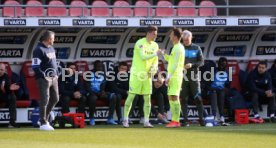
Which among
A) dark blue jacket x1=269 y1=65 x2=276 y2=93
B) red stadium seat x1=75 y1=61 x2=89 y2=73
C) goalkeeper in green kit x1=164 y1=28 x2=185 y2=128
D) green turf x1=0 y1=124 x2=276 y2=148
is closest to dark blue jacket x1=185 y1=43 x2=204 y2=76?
goalkeeper in green kit x1=164 y1=28 x2=185 y2=128

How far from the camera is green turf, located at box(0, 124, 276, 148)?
12.4m

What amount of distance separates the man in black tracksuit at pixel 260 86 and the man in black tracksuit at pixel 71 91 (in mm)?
4139

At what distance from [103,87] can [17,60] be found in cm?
212

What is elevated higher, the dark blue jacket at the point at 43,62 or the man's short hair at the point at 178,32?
the man's short hair at the point at 178,32

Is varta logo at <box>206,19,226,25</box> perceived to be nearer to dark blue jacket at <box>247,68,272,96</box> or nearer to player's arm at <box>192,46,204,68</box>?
dark blue jacket at <box>247,68,272,96</box>

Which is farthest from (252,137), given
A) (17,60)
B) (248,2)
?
(248,2)

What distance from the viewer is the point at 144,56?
660 inches

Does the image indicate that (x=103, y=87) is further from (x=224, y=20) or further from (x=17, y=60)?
(x=224, y=20)

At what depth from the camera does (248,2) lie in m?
22.7

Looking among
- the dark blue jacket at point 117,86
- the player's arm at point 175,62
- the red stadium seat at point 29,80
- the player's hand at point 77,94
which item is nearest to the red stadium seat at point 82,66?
the dark blue jacket at point 117,86

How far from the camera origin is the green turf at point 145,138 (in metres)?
12.4

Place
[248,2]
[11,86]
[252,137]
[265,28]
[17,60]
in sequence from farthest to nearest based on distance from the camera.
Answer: [248,2]
[265,28]
[17,60]
[11,86]
[252,137]

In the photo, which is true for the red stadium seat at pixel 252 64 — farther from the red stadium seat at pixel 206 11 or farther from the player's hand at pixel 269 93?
the red stadium seat at pixel 206 11

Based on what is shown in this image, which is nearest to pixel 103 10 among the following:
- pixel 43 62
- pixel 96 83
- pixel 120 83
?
pixel 120 83
